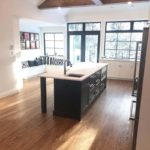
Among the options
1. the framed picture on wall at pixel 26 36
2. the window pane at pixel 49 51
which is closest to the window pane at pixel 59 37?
the window pane at pixel 49 51

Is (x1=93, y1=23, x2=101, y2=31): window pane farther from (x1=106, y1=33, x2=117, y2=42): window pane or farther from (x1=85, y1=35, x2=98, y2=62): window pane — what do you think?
(x1=106, y1=33, x2=117, y2=42): window pane

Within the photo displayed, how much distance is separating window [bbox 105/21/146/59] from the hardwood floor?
3318 millimetres

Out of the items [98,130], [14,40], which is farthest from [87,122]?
[14,40]

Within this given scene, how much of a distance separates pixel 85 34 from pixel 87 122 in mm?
5515

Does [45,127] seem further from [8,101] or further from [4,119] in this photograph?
[8,101]

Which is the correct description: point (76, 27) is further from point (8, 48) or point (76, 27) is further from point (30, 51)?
point (8, 48)

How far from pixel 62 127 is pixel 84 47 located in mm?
5640

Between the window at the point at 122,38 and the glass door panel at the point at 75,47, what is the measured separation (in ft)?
4.71

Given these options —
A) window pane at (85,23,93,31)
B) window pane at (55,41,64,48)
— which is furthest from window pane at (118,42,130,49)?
window pane at (55,41,64,48)

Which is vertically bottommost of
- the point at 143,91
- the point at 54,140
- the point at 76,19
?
the point at 54,140

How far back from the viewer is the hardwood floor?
2732mm

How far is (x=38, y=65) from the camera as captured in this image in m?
8.12

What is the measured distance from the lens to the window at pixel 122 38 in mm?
7229

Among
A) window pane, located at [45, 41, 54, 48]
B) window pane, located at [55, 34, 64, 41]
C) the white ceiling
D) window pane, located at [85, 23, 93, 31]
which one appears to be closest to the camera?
the white ceiling
